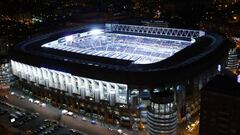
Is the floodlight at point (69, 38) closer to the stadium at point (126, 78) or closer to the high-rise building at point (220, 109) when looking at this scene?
the stadium at point (126, 78)

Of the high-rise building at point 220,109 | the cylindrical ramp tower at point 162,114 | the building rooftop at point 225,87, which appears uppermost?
the building rooftop at point 225,87

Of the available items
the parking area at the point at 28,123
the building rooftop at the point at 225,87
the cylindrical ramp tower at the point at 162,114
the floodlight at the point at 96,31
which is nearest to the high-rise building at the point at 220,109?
the building rooftop at the point at 225,87

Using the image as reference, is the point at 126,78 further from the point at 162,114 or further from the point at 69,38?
the point at 69,38

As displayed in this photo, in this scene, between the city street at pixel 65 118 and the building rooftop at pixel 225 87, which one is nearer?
the building rooftop at pixel 225 87

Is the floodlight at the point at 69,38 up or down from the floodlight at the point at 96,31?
down

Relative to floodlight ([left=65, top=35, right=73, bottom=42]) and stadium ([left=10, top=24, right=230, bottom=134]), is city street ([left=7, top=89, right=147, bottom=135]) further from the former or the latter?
floodlight ([left=65, top=35, right=73, bottom=42])

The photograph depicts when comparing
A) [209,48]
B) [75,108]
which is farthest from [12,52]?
[209,48]
